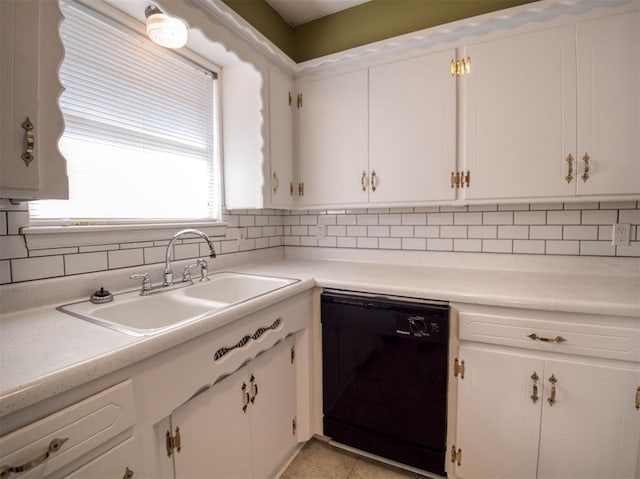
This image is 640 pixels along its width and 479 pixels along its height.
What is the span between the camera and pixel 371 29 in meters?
2.02

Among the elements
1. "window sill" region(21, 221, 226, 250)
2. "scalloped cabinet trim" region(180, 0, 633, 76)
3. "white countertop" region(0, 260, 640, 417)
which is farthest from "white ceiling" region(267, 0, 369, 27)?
"white countertop" region(0, 260, 640, 417)

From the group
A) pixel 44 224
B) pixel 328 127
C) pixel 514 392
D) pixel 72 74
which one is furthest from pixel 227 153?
pixel 514 392

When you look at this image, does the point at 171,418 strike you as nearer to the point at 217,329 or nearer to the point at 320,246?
the point at 217,329

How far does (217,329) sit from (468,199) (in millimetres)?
1409

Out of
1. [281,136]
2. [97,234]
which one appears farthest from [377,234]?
[97,234]

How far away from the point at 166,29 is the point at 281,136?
0.84 m

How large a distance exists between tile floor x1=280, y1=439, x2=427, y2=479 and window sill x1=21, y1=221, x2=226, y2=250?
54.2 inches

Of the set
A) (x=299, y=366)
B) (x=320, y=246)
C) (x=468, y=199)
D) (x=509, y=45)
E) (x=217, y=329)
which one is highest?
(x=509, y=45)

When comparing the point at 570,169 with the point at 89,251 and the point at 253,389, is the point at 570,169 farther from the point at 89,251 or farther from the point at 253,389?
the point at 89,251

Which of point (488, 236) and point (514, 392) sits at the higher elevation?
point (488, 236)

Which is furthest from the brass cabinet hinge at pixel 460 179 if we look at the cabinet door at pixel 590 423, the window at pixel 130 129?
the window at pixel 130 129

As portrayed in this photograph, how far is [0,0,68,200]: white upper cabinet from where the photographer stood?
0.78m

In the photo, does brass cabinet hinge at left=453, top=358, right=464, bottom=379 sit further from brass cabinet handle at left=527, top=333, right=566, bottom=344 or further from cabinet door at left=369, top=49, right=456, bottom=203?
cabinet door at left=369, top=49, right=456, bottom=203

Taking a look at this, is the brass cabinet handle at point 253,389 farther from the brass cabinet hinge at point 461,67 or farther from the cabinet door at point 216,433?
the brass cabinet hinge at point 461,67
